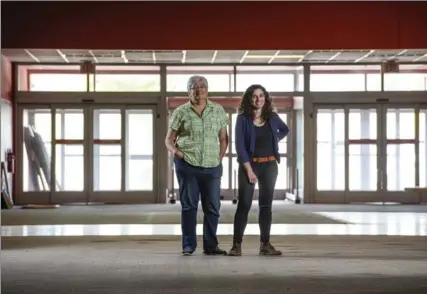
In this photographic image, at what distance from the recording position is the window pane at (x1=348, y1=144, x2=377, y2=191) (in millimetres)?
18594

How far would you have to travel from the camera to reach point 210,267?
691 centimetres

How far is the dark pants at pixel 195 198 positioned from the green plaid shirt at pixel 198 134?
0.24ft

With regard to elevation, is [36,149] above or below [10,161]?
above

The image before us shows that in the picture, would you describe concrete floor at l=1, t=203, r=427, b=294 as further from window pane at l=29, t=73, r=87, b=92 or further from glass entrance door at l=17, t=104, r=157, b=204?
window pane at l=29, t=73, r=87, b=92

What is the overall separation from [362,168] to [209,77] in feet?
11.1

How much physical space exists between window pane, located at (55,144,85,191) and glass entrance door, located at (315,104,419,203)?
177 inches

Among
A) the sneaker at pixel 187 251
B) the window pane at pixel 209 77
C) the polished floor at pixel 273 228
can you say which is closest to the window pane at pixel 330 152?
the window pane at pixel 209 77

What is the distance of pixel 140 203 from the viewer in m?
18.4

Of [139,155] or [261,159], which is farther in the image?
[139,155]

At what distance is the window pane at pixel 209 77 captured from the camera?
60.0 feet

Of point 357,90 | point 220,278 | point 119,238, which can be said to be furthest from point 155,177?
point 220,278

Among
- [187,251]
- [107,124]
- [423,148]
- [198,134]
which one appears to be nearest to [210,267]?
[187,251]

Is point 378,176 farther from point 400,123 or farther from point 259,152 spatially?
point 259,152
